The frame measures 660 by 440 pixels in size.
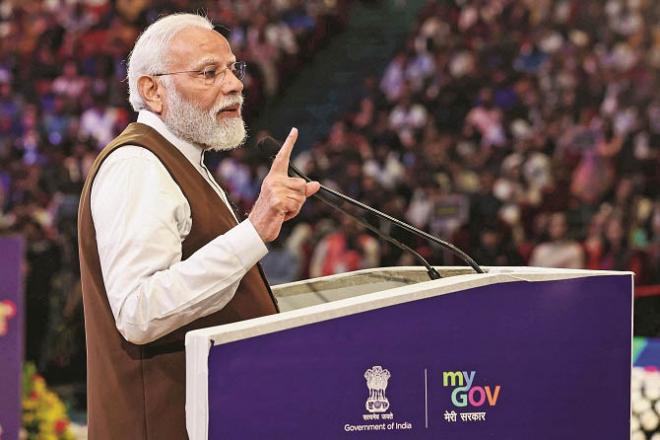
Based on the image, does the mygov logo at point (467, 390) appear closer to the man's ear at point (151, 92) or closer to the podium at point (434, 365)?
the podium at point (434, 365)

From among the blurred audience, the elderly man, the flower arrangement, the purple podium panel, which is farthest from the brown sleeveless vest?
the blurred audience

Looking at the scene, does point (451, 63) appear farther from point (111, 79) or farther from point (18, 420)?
point (18, 420)

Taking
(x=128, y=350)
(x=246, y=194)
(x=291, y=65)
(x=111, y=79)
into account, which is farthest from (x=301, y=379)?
(x=291, y=65)

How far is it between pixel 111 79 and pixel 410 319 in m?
10.3

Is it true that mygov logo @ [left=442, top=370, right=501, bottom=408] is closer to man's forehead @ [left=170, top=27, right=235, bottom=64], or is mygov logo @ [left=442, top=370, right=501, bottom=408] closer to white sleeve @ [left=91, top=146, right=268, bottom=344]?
white sleeve @ [left=91, top=146, right=268, bottom=344]

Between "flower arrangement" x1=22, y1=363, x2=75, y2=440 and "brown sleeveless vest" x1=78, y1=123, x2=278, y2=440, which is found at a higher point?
"brown sleeveless vest" x1=78, y1=123, x2=278, y2=440

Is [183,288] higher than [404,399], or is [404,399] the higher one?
[183,288]

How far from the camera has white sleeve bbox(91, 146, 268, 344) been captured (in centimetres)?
192

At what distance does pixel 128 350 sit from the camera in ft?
6.79

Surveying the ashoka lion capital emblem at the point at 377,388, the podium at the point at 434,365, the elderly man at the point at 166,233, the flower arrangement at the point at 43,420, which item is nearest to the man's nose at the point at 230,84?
the elderly man at the point at 166,233

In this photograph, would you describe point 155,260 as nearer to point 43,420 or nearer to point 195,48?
point 195,48

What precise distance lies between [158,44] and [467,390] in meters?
0.99

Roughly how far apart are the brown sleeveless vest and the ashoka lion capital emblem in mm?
370

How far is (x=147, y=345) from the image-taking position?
6.78 feet
